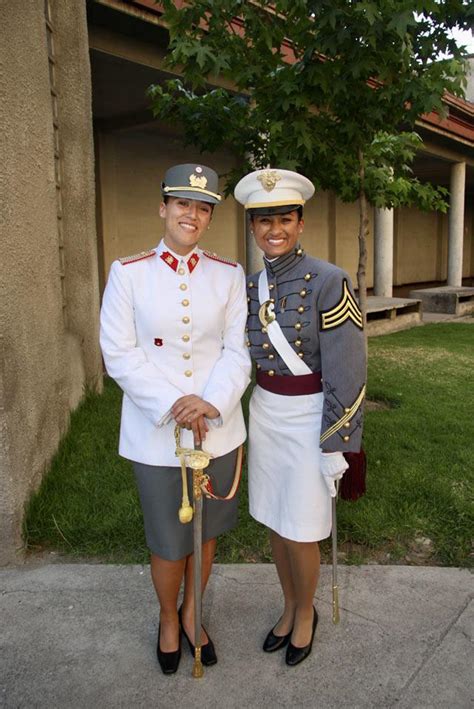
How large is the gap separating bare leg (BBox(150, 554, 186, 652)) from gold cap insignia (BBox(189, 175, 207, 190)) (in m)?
1.35

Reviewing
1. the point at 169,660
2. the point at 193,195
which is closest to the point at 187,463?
the point at 169,660

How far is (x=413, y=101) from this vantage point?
3787mm

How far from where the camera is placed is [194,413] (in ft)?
6.84

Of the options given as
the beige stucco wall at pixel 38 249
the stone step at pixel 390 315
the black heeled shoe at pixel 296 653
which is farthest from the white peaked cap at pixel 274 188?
the stone step at pixel 390 315

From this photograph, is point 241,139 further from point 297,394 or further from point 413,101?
point 297,394

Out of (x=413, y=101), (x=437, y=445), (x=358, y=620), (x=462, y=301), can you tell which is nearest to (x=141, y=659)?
(x=358, y=620)

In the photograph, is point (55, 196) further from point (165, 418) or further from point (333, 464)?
point (333, 464)

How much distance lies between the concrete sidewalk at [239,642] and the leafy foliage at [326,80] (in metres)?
2.68

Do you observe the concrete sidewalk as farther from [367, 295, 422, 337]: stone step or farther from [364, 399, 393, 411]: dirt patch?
[367, 295, 422, 337]: stone step

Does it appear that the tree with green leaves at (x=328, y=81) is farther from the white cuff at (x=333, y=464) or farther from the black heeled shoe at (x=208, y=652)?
the black heeled shoe at (x=208, y=652)

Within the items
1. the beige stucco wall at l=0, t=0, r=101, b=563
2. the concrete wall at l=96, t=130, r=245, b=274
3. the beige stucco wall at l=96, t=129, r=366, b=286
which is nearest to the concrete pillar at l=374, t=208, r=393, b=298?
the beige stucco wall at l=96, t=129, r=366, b=286

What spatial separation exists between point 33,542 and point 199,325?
5.93 feet

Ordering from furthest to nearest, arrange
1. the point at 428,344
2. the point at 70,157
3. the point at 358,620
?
the point at 428,344 < the point at 70,157 < the point at 358,620

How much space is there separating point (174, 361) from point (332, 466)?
0.67 m
